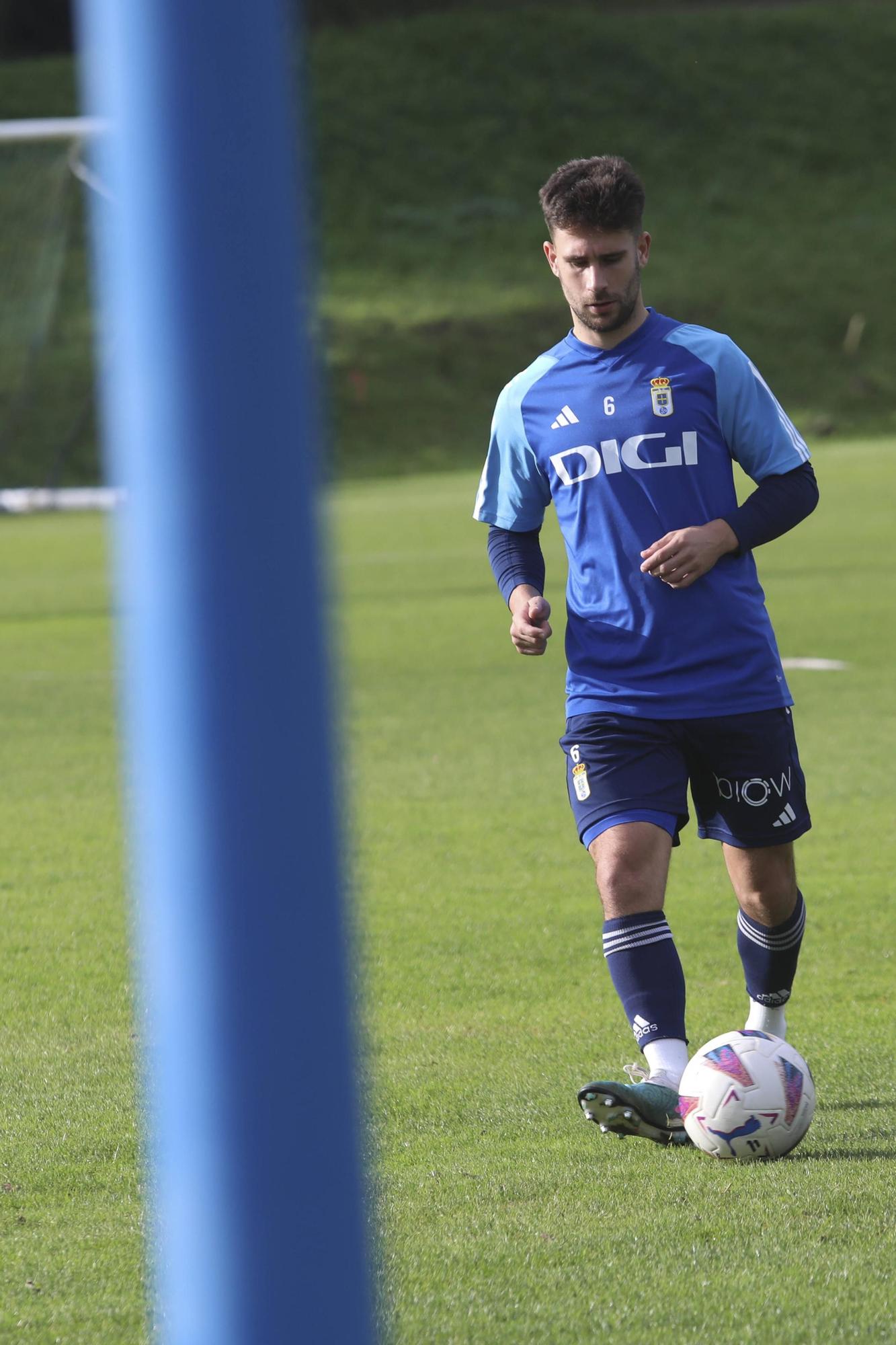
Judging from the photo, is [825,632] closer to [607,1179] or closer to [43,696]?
[43,696]

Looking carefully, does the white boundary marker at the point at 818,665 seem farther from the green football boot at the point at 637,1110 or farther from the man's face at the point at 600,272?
the green football boot at the point at 637,1110

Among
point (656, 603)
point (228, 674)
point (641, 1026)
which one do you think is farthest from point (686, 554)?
point (228, 674)

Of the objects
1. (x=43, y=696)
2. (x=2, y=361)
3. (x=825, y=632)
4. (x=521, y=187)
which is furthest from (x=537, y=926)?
(x=521, y=187)

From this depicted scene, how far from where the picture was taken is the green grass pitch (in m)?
2.83

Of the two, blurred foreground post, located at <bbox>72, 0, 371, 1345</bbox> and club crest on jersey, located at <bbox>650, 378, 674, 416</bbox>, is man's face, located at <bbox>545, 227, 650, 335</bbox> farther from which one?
blurred foreground post, located at <bbox>72, 0, 371, 1345</bbox>

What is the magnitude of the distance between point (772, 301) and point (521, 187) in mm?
9342

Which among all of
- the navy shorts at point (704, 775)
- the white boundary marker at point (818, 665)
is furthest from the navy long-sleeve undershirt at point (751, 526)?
the white boundary marker at point (818, 665)

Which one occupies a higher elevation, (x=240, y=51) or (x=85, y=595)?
(x=240, y=51)

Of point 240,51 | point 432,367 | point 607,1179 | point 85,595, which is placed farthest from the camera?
point 432,367

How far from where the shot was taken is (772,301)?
134ft

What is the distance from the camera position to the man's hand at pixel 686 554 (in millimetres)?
3734

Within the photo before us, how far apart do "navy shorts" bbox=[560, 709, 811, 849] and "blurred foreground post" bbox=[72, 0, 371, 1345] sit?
118 inches

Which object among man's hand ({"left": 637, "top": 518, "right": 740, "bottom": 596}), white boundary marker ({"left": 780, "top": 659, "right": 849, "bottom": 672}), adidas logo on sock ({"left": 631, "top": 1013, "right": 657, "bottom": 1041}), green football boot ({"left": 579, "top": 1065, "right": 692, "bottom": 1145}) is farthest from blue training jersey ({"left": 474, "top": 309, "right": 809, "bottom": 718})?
white boundary marker ({"left": 780, "top": 659, "right": 849, "bottom": 672})

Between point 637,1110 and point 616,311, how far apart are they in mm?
1578
